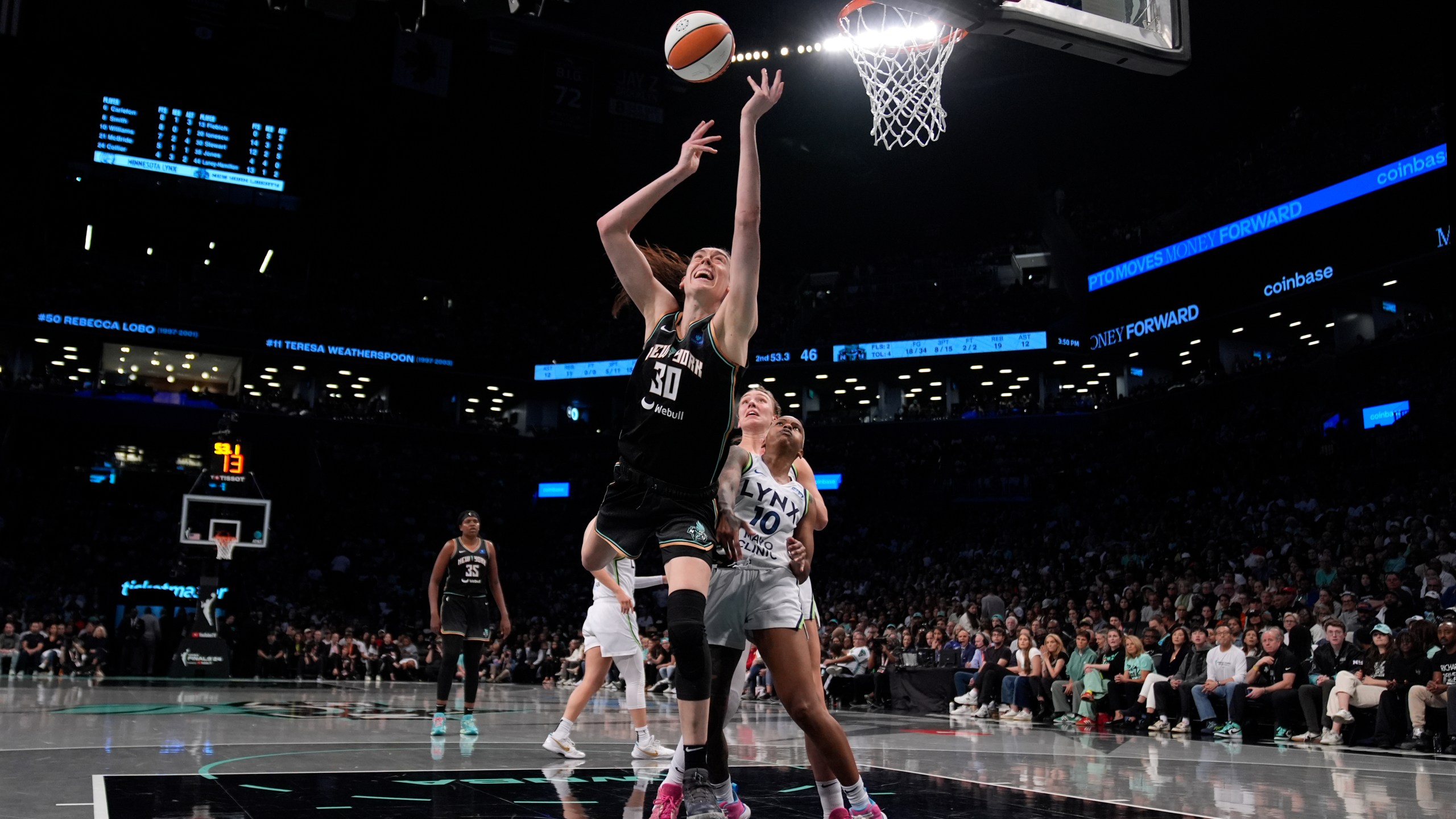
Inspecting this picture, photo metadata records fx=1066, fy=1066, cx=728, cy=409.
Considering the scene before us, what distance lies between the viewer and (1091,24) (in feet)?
26.3

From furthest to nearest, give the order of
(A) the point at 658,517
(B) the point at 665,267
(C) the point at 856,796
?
(B) the point at 665,267, (A) the point at 658,517, (C) the point at 856,796

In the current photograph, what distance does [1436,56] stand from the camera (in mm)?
24891

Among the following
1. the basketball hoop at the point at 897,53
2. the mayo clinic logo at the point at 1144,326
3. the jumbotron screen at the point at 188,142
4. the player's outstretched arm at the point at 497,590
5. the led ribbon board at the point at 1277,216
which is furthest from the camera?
the jumbotron screen at the point at 188,142

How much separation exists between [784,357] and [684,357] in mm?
32820

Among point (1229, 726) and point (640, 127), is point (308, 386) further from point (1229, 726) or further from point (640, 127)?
point (1229, 726)

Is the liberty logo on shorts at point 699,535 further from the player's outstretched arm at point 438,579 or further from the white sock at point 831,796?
the player's outstretched arm at point 438,579

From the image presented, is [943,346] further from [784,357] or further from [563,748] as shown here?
[563,748]

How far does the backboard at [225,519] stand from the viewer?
2022cm

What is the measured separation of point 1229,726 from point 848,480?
2320 centimetres

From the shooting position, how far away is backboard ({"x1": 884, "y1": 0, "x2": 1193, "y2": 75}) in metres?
7.84

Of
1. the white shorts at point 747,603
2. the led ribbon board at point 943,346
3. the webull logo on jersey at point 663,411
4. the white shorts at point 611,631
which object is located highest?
the led ribbon board at point 943,346

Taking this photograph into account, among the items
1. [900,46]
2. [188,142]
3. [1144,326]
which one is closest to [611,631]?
[900,46]

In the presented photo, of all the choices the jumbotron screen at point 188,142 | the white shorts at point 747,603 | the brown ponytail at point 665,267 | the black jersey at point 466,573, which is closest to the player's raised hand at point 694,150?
the brown ponytail at point 665,267

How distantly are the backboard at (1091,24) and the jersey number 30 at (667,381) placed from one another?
16.2 ft
